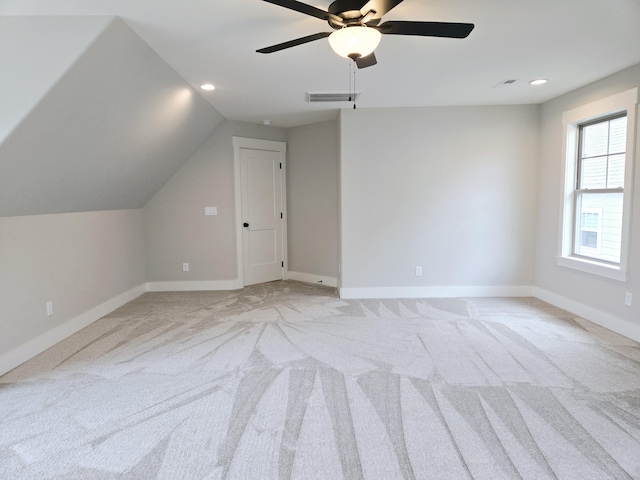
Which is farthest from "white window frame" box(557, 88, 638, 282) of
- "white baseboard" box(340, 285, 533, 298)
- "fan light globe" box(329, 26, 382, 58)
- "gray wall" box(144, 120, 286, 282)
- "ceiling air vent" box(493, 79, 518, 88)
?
"gray wall" box(144, 120, 286, 282)

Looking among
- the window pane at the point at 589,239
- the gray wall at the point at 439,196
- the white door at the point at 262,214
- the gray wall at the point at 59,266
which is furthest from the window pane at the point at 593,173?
the gray wall at the point at 59,266

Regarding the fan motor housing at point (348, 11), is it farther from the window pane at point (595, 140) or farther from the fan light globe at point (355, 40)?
the window pane at point (595, 140)

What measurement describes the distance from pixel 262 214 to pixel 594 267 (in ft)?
14.1

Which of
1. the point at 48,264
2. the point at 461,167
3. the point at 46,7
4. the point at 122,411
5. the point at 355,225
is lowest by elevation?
the point at 122,411

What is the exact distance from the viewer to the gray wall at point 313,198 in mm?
5383

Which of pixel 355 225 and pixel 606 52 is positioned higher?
pixel 606 52

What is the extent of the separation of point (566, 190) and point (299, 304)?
3.43m

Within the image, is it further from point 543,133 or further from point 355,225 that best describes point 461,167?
point 355,225

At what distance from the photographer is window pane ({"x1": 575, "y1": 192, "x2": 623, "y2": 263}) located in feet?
11.8

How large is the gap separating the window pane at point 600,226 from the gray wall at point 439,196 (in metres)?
0.65

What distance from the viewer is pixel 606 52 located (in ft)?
9.66

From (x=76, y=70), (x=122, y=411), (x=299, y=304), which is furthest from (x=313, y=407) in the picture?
(x=76, y=70)

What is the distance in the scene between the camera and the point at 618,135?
3.58m

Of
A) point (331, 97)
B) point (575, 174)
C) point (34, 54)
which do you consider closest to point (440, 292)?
point (575, 174)
